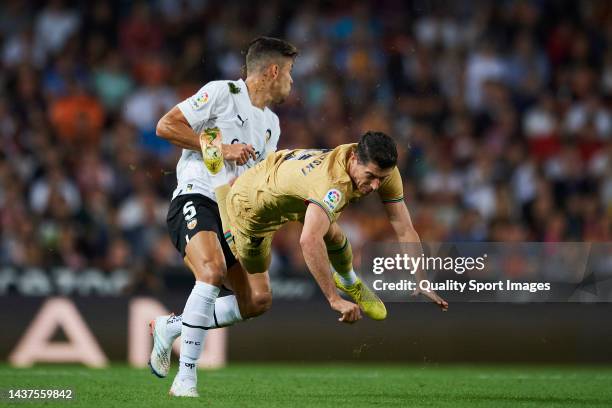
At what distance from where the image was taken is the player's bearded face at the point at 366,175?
768 centimetres

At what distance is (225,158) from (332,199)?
1334mm

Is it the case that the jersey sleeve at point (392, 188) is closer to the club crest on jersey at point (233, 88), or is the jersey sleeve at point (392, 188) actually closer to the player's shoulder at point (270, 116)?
the player's shoulder at point (270, 116)

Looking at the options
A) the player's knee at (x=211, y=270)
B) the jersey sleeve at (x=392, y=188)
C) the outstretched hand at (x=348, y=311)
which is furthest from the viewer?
the jersey sleeve at (x=392, y=188)

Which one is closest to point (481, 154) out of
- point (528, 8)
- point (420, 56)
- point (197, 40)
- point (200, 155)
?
point (420, 56)

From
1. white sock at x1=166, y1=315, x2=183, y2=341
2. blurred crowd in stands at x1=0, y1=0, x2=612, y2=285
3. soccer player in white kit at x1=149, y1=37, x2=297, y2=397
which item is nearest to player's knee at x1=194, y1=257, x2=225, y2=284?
soccer player in white kit at x1=149, y1=37, x2=297, y2=397

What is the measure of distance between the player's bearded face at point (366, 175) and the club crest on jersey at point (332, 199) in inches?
7.5

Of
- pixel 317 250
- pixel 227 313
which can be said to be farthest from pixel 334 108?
pixel 317 250

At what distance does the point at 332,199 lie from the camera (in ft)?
25.0

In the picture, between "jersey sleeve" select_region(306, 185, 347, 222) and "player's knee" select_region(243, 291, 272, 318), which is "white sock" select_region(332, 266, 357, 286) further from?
"jersey sleeve" select_region(306, 185, 347, 222)

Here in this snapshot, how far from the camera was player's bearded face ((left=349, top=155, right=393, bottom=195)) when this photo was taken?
25.2 ft

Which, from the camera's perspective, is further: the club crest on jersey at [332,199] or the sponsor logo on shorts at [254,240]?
the sponsor logo on shorts at [254,240]

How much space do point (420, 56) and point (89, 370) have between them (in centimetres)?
640

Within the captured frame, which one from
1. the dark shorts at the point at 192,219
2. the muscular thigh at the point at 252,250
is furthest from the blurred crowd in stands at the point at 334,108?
the dark shorts at the point at 192,219

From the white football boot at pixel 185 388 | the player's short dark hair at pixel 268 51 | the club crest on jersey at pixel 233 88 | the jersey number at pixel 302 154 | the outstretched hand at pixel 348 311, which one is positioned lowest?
the white football boot at pixel 185 388
